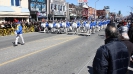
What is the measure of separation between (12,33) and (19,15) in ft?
39.5

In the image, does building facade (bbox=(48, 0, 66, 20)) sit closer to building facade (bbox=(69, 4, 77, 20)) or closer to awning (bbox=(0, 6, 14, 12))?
building facade (bbox=(69, 4, 77, 20))

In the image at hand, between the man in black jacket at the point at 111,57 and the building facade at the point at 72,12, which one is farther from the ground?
the building facade at the point at 72,12

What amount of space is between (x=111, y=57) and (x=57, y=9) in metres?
51.2

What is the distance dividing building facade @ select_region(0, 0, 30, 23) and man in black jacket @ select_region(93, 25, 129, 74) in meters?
28.7

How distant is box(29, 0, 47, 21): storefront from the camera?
40.3 metres

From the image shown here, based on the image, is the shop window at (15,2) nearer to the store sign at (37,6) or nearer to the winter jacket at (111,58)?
the store sign at (37,6)

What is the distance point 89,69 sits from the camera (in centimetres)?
725

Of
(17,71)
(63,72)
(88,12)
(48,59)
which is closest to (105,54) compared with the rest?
(63,72)

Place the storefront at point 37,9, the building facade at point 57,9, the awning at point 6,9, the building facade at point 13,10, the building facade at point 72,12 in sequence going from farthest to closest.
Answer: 1. the building facade at point 72,12
2. the building facade at point 57,9
3. the storefront at point 37,9
4. the building facade at point 13,10
5. the awning at point 6,9

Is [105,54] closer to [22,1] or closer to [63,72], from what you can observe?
[63,72]

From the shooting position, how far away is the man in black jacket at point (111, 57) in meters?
2.79

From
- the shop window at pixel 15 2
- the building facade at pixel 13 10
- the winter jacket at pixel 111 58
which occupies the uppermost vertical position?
the shop window at pixel 15 2

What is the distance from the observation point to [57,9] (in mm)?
53250

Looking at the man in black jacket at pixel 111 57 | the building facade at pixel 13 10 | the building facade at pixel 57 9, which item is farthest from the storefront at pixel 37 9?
the man in black jacket at pixel 111 57
